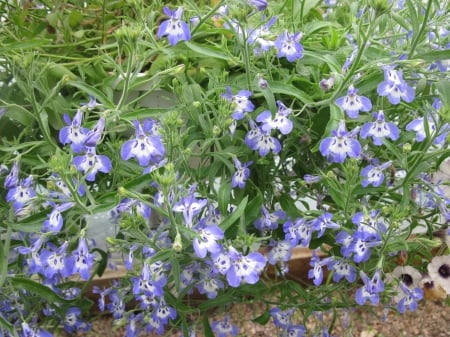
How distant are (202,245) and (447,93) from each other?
1.29 ft

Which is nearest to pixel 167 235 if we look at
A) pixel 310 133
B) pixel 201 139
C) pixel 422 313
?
pixel 201 139

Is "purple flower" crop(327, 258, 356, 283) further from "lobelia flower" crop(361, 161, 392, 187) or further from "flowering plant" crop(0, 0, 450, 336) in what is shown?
"lobelia flower" crop(361, 161, 392, 187)

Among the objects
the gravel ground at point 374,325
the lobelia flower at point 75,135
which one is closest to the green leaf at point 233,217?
the lobelia flower at point 75,135

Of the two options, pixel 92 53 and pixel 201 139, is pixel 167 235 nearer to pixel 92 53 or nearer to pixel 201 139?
pixel 201 139

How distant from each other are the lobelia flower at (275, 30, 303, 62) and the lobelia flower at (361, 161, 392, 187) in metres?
0.20

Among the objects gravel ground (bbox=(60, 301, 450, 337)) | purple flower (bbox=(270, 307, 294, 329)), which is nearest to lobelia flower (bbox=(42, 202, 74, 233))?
purple flower (bbox=(270, 307, 294, 329))

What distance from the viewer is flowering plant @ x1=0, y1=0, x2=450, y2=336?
93 cm

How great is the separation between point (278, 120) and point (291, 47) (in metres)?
0.11

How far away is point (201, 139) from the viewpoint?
1.03m

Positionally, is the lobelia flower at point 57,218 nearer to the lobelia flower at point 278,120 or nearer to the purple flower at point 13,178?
the purple flower at point 13,178

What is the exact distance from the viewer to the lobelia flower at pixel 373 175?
3.38 feet

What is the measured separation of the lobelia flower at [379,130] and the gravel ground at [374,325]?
741 millimetres

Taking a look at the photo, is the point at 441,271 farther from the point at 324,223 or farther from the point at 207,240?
the point at 207,240

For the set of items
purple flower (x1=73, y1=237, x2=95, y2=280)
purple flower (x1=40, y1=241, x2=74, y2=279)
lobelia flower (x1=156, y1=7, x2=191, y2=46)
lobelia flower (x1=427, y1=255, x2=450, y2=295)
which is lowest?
lobelia flower (x1=427, y1=255, x2=450, y2=295)
